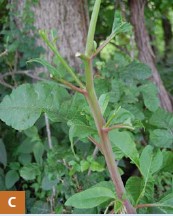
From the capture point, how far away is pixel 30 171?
144 centimetres

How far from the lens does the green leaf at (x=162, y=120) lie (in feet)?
4.65

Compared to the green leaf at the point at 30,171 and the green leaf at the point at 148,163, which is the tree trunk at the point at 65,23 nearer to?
the green leaf at the point at 30,171

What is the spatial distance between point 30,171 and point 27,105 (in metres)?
A: 0.44

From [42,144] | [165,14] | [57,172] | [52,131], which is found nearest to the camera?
[57,172]

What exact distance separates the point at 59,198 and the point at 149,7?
1.27m

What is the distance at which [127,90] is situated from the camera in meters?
1.50

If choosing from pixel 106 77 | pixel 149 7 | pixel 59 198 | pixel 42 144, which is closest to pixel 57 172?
pixel 59 198

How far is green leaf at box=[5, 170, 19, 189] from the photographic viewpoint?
1.50 meters

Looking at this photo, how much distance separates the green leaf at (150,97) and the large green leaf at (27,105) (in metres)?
0.54

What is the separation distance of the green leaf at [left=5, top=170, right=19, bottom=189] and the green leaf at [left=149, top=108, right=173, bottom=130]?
0.59 meters

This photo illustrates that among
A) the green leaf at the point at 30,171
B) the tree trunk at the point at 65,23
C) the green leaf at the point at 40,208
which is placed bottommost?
the green leaf at the point at 40,208

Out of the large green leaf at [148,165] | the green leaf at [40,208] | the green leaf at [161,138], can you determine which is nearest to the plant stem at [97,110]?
the large green leaf at [148,165]

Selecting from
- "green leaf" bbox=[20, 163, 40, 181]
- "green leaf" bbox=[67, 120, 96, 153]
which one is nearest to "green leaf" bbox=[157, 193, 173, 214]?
"green leaf" bbox=[67, 120, 96, 153]

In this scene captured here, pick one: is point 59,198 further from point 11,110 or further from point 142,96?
point 142,96
